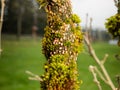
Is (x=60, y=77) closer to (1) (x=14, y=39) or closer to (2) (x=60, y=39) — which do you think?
(2) (x=60, y=39)

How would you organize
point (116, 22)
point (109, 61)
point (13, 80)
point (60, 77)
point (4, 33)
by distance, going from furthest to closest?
point (4, 33)
point (109, 61)
point (13, 80)
point (116, 22)
point (60, 77)

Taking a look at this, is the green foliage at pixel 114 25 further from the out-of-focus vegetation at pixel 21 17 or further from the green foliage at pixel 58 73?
the out-of-focus vegetation at pixel 21 17

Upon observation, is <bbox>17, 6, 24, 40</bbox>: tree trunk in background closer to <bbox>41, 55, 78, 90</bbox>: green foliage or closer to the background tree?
the background tree

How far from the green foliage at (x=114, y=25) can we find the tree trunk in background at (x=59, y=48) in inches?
20.3

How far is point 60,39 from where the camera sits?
426cm

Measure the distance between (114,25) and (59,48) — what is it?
724mm

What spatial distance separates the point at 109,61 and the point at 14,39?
27.8 metres

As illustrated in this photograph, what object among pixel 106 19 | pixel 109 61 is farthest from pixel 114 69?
pixel 106 19

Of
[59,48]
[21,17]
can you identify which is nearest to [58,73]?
[59,48]

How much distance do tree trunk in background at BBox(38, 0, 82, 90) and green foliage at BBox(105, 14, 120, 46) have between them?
52cm

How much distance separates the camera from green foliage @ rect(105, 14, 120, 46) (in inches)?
180

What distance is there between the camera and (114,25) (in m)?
4.62

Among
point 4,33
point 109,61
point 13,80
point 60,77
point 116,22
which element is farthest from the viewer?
point 4,33

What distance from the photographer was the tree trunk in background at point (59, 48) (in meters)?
4.21
